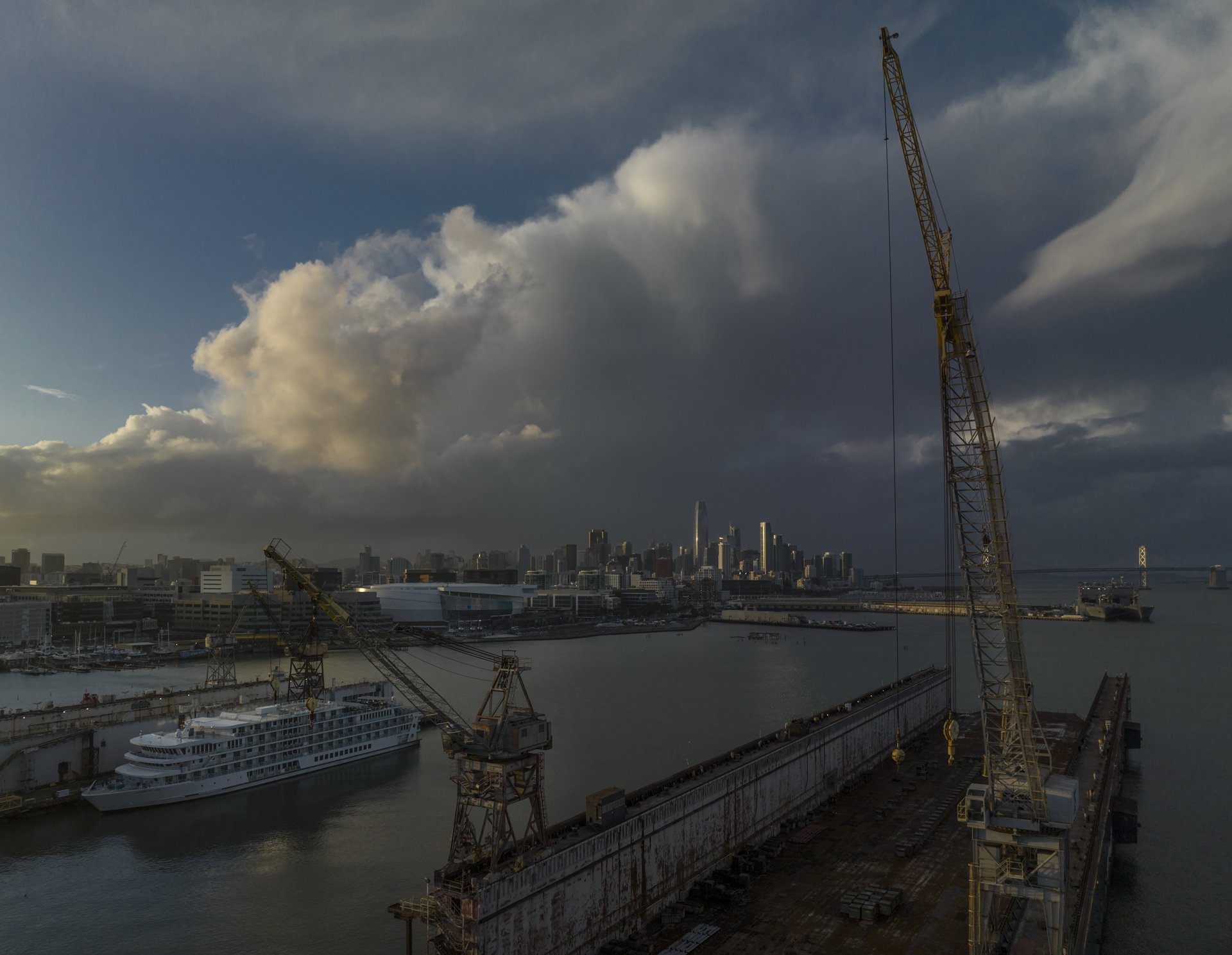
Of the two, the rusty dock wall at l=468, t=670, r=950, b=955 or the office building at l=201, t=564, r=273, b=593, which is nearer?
the rusty dock wall at l=468, t=670, r=950, b=955

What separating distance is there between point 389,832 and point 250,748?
36.4ft

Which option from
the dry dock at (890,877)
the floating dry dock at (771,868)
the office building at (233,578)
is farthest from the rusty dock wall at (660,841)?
the office building at (233,578)

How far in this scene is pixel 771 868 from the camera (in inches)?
1016

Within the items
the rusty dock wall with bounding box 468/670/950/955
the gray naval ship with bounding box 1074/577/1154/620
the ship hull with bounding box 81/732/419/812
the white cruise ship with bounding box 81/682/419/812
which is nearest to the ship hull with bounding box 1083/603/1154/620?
the gray naval ship with bounding box 1074/577/1154/620

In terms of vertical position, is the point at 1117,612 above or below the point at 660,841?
below

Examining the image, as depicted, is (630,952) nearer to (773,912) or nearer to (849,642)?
(773,912)

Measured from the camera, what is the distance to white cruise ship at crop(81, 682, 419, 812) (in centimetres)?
3369

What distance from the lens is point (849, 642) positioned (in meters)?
111

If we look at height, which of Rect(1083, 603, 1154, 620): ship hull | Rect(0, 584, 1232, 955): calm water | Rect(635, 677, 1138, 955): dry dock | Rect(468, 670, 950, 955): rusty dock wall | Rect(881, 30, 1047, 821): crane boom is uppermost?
Rect(881, 30, 1047, 821): crane boom

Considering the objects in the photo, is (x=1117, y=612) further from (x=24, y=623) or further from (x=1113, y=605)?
(x=24, y=623)

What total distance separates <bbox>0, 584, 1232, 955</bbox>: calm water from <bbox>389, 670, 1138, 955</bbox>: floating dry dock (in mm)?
2870

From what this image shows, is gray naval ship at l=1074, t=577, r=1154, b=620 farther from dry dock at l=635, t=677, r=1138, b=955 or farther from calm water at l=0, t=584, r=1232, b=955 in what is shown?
dry dock at l=635, t=677, r=1138, b=955

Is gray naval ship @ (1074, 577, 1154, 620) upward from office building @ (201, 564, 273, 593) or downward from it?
downward

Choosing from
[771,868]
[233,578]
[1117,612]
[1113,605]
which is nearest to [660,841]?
[771,868]
